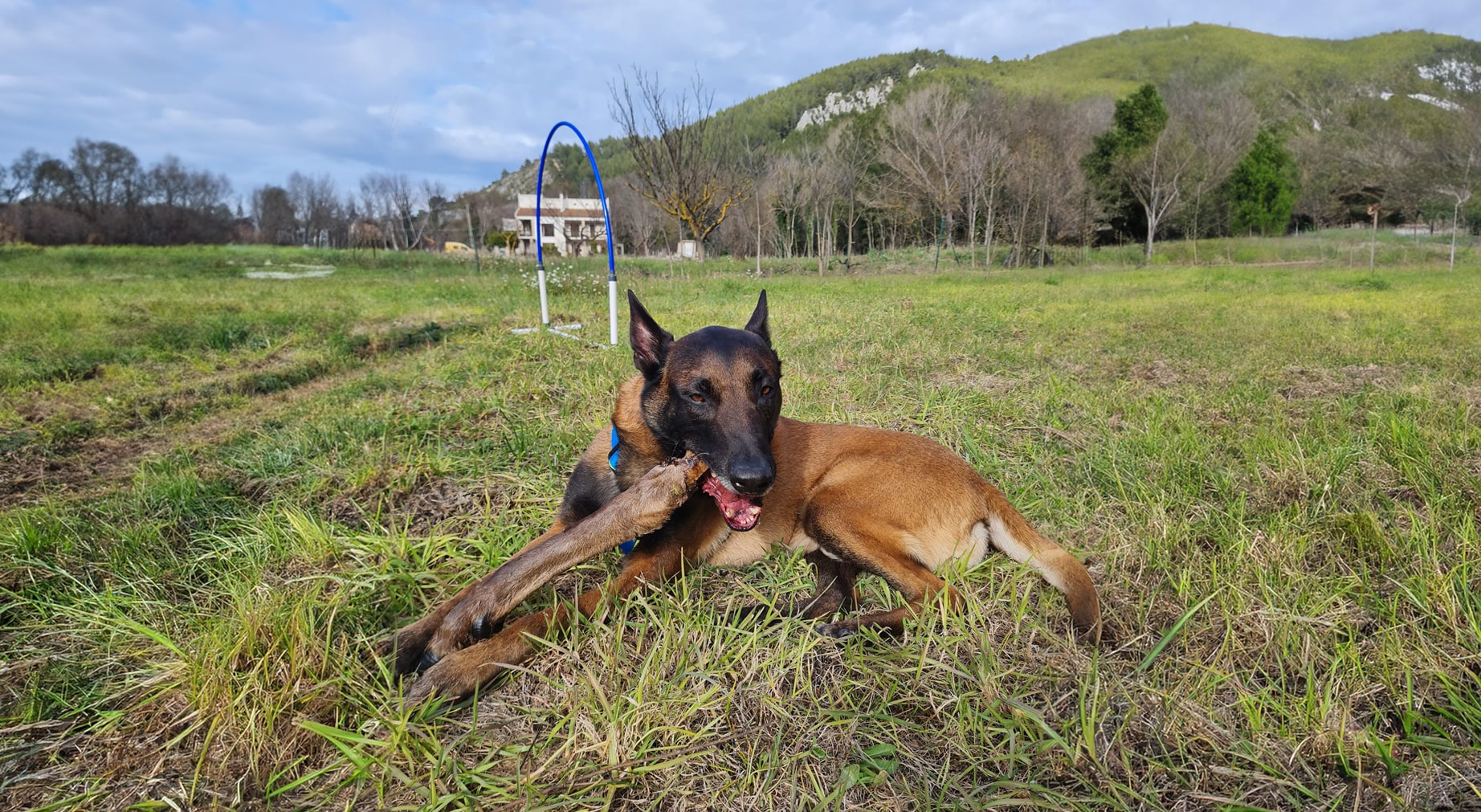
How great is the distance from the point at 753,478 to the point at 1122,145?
42059 millimetres

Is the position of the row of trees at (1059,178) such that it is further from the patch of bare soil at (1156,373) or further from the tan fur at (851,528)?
the tan fur at (851,528)

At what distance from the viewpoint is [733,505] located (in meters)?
2.46

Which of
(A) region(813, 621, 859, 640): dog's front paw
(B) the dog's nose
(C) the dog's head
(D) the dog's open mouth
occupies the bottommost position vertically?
(A) region(813, 621, 859, 640): dog's front paw

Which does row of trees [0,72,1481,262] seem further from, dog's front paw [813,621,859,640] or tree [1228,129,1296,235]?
dog's front paw [813,621,859,640]

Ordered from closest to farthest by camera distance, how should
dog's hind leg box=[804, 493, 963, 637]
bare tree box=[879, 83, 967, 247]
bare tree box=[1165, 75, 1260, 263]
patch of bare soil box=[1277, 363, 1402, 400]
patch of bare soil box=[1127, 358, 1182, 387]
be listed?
dog's hind leg box=[804, 493, 963, 637] → patch of bare soil box=[1277, 363, 1402, 400] → patch of bare soil box=[1127, 358, 1182, 387] → bare tree box=[879, 83, 967, 247] → bare tree box=[1165, 75, 1260, 263]

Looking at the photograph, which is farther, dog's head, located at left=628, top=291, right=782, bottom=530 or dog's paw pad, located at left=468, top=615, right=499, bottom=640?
dog's head, located at left=628, top=291, right=782, bottom=530

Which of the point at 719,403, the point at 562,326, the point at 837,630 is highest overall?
the point at 562,326

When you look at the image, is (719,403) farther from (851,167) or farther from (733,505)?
(851,167)

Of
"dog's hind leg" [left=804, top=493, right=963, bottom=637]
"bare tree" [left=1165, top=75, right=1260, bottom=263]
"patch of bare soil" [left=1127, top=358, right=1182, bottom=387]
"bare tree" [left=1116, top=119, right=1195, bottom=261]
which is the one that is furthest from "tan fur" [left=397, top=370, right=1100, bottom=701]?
"bare tree" [left=1165, top=75, right=1260, bottom=263]

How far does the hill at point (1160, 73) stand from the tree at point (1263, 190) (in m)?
25.6

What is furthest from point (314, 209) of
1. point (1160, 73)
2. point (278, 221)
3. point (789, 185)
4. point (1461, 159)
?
point (1160, 73)

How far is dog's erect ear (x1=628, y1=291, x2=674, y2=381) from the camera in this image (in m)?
2.65

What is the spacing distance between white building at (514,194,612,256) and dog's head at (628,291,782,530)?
63.9 feet

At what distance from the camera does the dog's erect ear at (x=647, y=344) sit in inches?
104
